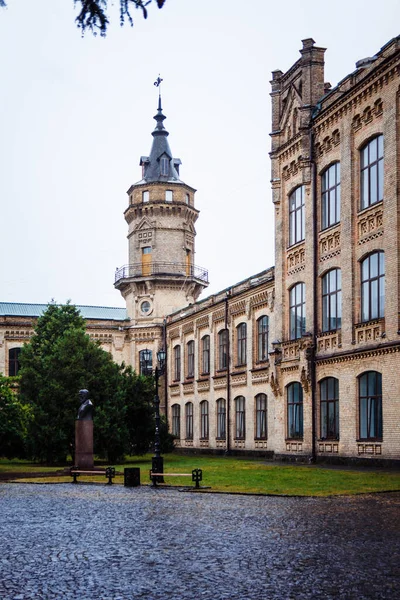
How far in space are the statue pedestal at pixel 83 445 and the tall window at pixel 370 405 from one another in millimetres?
9679

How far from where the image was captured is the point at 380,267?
95.2 ft

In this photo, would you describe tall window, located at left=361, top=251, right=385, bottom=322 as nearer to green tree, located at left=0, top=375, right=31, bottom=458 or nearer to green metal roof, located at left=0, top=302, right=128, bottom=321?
green tree, located at left=0, top=375, right=31, bottom=458

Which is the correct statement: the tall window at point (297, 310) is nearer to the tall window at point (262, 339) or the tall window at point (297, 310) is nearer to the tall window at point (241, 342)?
the tall window at point (262, 339)

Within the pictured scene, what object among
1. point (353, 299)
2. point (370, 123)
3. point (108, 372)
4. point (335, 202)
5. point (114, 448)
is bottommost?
point (114, 448)

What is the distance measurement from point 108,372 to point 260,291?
8.44m

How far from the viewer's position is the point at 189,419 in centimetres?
5459

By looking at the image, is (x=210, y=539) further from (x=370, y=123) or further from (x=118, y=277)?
(x=118, y=277)

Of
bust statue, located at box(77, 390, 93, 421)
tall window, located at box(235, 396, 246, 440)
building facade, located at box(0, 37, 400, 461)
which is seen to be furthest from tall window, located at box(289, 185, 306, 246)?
tall window, located at box(235, 396, 246, 440)

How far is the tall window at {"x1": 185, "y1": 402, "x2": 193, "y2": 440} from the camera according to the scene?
54050mm

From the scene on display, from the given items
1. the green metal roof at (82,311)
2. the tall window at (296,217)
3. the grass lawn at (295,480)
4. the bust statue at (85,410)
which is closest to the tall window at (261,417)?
the tall window at (296,217)

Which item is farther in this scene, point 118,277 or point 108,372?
point 118,277

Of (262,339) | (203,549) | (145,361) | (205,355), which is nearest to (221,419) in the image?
(205,355)

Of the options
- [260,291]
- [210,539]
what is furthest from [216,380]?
[210,539]

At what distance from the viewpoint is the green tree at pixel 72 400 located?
129 ft
